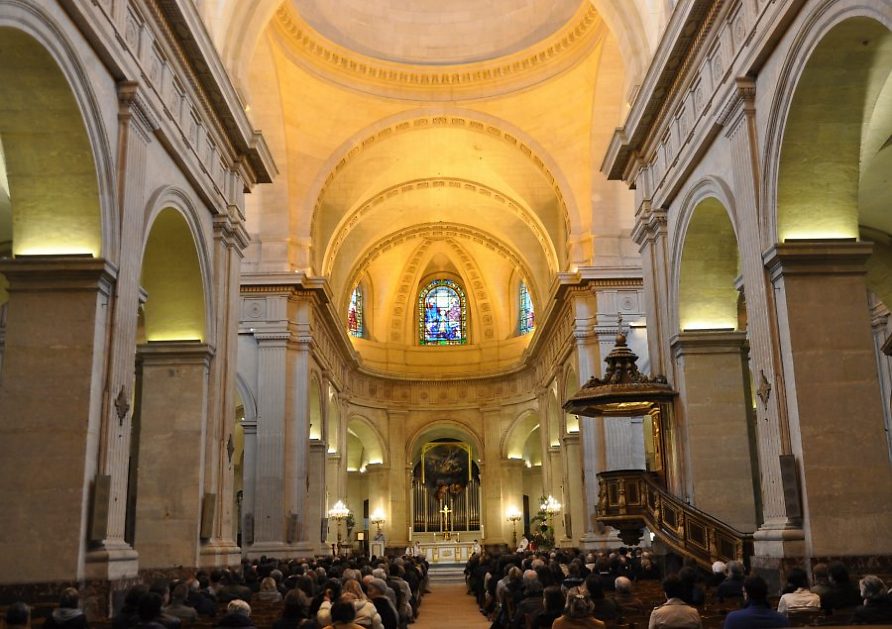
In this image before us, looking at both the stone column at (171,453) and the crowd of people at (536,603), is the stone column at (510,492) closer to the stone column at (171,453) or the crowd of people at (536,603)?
the crowd of people at (536,603)

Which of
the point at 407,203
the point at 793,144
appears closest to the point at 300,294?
the point at 407,203

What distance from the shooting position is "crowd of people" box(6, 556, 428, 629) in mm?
5793

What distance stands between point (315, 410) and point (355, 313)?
1070 cm

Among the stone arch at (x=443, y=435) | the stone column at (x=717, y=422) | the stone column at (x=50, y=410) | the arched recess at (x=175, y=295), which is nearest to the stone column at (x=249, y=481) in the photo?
the arched recess at (x=175, y=295)

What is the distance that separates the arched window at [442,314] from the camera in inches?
1506

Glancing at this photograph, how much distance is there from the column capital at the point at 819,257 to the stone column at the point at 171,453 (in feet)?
27.0

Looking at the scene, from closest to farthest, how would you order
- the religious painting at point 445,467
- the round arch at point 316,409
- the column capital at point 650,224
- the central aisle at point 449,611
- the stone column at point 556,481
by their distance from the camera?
the column capital at point 650,224
the central aisle at point 449,611
the round arch at point 316,409
the stone column at point 556,481
the religious painting at point 445,467

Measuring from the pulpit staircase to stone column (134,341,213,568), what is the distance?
6.20 meters

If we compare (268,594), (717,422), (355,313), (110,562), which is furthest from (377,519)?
(110,562)

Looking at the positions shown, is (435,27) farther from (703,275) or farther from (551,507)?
(551,507)

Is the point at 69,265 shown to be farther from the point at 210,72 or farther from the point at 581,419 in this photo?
the point at 581,419

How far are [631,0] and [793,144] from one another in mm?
7055

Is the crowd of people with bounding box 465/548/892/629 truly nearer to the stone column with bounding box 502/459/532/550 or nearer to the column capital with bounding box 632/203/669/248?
the column capital with bounding box 632/203/669/248

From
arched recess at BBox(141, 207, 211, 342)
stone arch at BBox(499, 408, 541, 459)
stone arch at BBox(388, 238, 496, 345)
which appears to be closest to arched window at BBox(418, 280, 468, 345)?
stone arch at BBox(388, 238, 496, 345)
